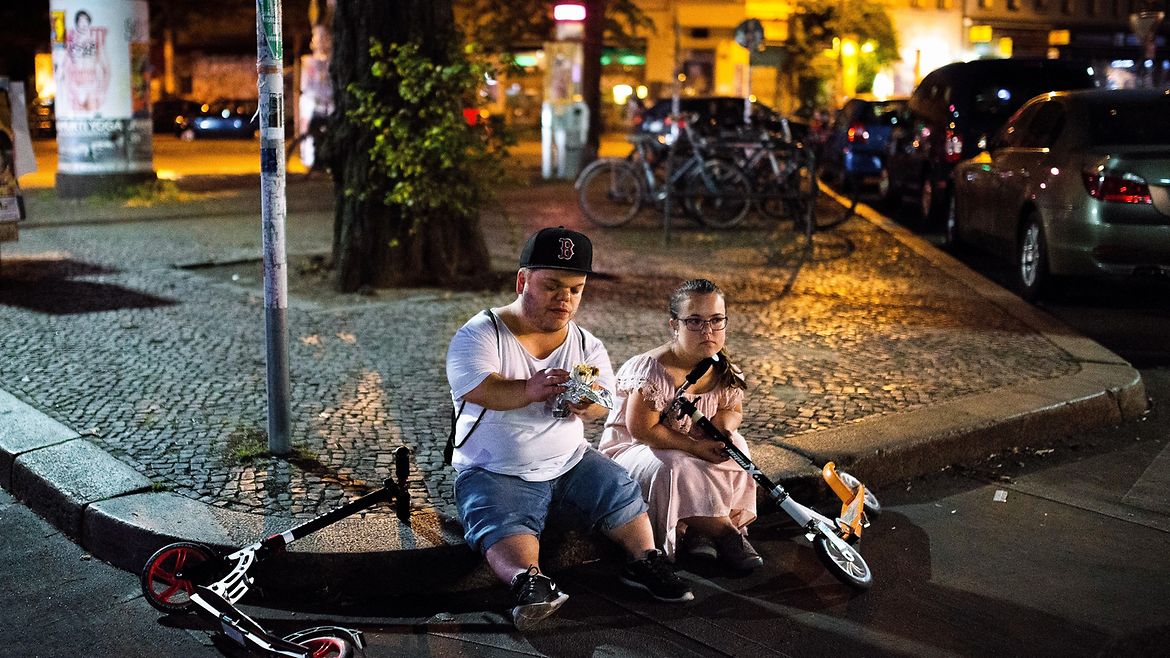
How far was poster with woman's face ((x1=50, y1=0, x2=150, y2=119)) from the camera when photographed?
656 inches

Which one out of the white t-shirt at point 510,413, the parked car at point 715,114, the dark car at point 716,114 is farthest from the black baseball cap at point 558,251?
the parked car at point 715,114

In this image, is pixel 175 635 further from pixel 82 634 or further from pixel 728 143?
pixel 728 143

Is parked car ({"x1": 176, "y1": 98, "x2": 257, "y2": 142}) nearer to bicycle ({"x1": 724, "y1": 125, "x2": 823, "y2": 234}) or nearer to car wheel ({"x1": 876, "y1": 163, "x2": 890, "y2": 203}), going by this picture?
car wheel ({"x1": 876, "y1": 163, "x2": 890, "y2": 203})

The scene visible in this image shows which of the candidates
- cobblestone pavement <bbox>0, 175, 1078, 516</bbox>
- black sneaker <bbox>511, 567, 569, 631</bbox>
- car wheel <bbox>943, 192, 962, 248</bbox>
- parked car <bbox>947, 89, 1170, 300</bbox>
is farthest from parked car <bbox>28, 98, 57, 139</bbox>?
black sneaker <bbox>511, 567, 569, 631</bbox>

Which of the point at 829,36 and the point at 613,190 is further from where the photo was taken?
the point at 829,36

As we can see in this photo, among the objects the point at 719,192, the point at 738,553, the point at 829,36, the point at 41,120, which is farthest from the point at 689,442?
the point at 829,36

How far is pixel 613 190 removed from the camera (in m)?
14.6

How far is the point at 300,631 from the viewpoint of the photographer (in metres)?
3.95

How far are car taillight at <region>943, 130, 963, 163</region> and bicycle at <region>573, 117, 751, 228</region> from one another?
7.50 ft

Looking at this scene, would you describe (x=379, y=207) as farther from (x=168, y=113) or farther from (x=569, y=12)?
(x=168, y=113)

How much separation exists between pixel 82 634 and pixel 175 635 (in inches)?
11.1

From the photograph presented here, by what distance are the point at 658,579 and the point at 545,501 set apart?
466 millimetres

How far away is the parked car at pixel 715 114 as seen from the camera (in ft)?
55.0

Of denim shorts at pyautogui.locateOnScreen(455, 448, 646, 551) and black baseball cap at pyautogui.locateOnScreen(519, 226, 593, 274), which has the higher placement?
black baseball cap at pyautogui.locateOnScreen(519, 226, 593, 274)
